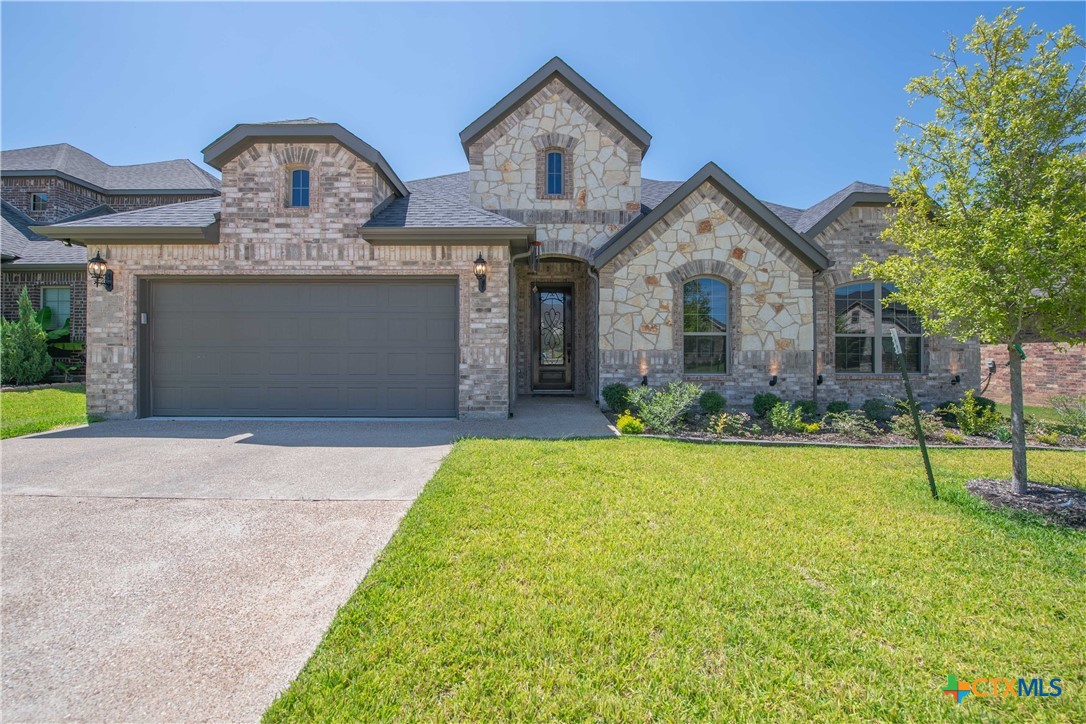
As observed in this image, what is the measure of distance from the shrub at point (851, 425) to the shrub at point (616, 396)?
3.60 m

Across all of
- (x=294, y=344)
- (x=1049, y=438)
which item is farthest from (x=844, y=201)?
(x=294, y=344)

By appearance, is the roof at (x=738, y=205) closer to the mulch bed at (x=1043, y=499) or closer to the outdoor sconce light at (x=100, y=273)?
the mulch bed at (x=1043, y=499)

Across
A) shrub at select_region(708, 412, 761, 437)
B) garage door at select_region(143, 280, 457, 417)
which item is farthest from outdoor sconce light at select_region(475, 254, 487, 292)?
shrub at select_region(708, 412, 761, 437)

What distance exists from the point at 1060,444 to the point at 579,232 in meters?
9.35

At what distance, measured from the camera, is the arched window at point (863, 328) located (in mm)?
10734

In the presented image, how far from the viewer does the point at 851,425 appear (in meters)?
8.30

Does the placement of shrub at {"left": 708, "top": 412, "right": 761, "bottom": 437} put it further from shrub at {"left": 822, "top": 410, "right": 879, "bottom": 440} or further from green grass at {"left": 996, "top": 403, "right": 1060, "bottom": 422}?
green grass at {"left": 996, "top": 403, "right": 1060, "bottom": 422}

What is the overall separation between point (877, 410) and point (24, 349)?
21246mm

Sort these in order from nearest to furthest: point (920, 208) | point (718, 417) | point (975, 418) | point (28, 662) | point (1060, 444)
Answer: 1. point (28, 662)
2. point (920, 208)
3. point (1060, 444)
4. point (975, 418)
5. point (718, 417)

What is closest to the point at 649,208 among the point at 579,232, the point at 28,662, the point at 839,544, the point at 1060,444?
the point at 579,232

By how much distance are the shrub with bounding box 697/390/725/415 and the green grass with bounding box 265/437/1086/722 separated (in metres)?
4.51

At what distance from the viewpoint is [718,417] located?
922cm

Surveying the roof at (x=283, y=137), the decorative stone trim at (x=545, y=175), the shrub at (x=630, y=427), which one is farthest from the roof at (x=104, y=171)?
the shrub at (x=630, y=427)

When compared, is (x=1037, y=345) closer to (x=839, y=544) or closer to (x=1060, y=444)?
(x=1060, y=444)
